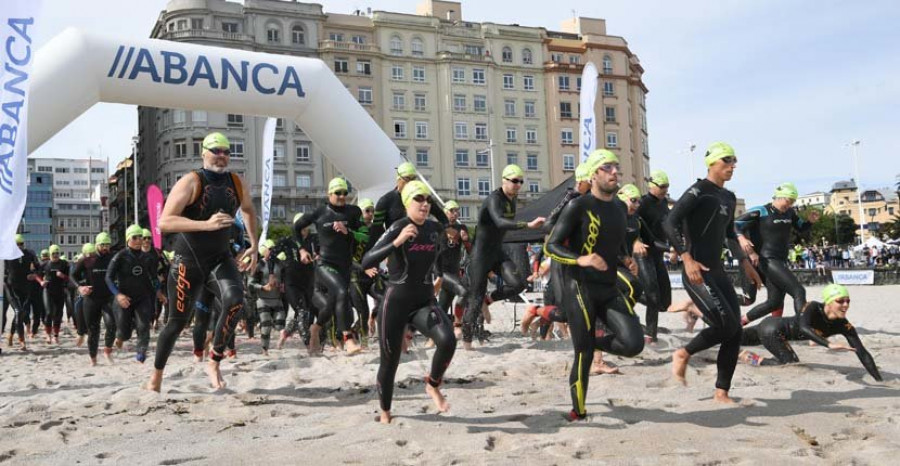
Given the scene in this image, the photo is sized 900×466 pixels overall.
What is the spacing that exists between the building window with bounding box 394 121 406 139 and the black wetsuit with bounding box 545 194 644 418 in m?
63.5

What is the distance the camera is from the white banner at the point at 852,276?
88.3ft

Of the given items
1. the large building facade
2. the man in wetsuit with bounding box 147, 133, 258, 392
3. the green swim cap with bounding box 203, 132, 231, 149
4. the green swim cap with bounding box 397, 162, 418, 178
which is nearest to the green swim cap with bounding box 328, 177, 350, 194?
the green swim cap with bounding box 397, 162, 418, 178

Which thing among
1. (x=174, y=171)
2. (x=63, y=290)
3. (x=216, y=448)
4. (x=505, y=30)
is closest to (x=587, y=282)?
(x=216, y=448)

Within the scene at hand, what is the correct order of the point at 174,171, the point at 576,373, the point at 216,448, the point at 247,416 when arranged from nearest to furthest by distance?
the point at 216,448 < the point at 576,373 < the point at 247,416 < the point at 174,171

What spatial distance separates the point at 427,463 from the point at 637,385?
265 cm

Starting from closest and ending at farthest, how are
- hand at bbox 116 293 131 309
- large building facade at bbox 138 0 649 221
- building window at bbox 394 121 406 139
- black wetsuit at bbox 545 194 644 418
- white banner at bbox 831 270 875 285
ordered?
black wetsuit at bbox 545 194 644 418, hand at bbox 116 293 131 309, white banner at bbox 831 270 875 285, large building facade at bbox 138 0 649 221, building window at bbox 394 121 406 139

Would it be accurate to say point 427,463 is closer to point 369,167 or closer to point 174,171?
point 369,167

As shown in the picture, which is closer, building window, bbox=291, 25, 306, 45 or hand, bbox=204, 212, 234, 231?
hand, bbox=204, 212, 234, 231

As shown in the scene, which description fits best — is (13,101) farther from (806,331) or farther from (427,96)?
(427,96)

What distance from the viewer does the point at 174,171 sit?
62.4 metres

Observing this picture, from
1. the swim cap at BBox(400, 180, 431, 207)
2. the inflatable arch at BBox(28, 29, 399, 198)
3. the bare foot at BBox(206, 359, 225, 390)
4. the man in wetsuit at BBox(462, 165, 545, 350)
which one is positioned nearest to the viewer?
the swim cap at BBox(400, 180, 431, 207)

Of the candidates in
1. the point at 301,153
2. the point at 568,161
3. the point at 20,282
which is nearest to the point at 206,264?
the point at 20,282

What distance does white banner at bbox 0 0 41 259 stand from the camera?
285 inches

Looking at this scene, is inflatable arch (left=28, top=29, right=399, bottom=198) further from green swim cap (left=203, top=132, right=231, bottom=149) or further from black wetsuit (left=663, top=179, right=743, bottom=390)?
black wetsuit (left=663, top=179, right=743, bottom=390)
